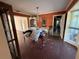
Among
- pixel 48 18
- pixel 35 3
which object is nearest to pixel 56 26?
pixel 48 18

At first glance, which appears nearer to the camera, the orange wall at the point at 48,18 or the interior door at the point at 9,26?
the interior door at the point at 9,26

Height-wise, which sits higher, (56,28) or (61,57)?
(56,28)

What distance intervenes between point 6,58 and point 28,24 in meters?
6.29

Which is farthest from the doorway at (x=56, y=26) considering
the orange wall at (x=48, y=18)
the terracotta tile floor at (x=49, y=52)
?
the terracotta tile floor at (x=49, y=52)

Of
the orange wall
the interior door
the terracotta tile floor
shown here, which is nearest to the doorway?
the orange wall

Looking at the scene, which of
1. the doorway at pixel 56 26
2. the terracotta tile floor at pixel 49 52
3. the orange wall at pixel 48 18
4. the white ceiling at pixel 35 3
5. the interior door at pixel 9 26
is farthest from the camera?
the orange wall at pixel 48 18

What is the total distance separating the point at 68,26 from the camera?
434 centimetres

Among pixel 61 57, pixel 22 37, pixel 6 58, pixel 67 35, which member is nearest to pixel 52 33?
pixel 67 35

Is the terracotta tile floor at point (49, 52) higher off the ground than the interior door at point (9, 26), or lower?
lower

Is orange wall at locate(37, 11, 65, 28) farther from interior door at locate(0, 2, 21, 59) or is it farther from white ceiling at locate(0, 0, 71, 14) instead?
interior door at locate(0, 2, 21, 59)

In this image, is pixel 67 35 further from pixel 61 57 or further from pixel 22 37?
pixel 22 37

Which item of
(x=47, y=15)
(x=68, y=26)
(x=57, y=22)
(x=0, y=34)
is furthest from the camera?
(x=47, y=15)

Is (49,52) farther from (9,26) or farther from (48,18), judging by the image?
(48,18)

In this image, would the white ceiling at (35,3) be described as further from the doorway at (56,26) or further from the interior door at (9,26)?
the doorway at (56,26)
